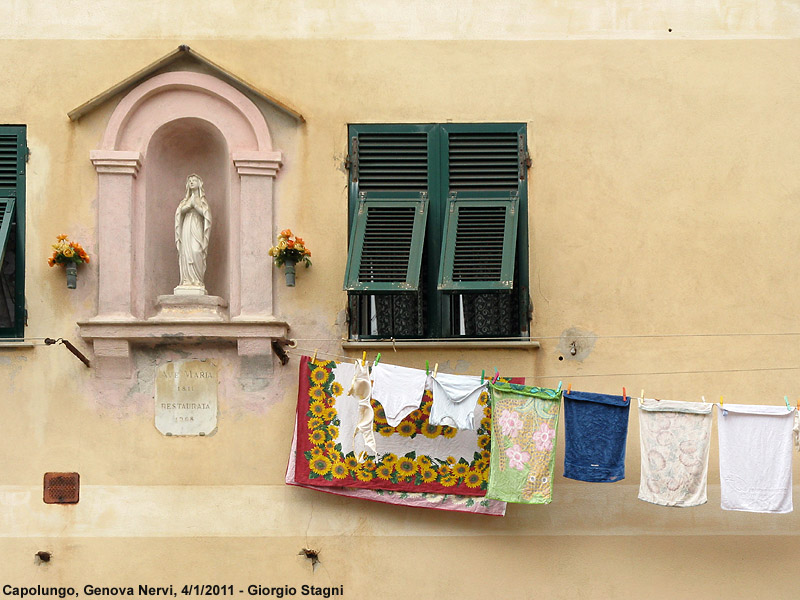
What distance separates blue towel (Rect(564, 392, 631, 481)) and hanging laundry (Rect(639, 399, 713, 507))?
7.4 inches

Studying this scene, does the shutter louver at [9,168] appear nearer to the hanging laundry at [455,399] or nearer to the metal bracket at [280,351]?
the metal bracket at [280,351]

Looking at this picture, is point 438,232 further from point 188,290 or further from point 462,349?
point 188,290

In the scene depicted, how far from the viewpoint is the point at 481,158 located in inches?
399

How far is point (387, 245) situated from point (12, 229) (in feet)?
9.41

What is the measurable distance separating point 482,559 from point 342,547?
1.04 meters

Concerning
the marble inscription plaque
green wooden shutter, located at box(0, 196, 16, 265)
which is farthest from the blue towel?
green wooden shutter, located at box(0, 196, 16, 265)

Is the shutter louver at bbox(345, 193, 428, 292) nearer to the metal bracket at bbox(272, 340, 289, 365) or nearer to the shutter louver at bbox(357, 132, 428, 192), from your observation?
the shutter louver at bbox(357, 132, 428, 192)

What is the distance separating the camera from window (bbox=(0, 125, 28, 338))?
986 cm

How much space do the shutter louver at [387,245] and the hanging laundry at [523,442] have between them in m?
1.14

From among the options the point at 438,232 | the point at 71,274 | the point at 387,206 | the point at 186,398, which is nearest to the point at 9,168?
the point at 71,274

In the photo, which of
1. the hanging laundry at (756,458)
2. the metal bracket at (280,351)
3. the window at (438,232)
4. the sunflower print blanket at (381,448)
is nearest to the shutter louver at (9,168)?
the metal bracket at (280,351)

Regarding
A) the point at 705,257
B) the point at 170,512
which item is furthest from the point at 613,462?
the point at 170,512

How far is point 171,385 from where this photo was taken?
9.80 metres

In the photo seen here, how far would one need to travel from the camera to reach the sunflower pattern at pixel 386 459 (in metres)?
9.55
